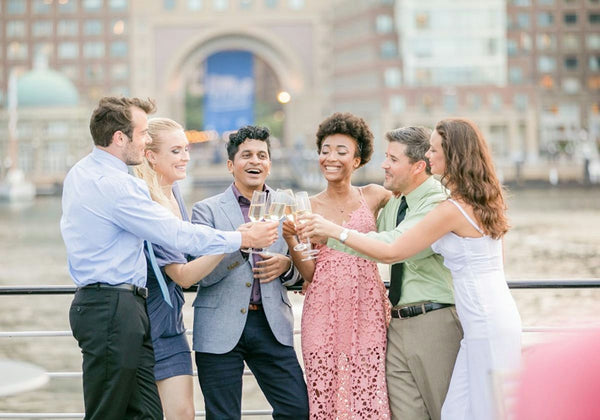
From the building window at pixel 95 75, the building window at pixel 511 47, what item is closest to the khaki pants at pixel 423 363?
the building window at pixel 511 47

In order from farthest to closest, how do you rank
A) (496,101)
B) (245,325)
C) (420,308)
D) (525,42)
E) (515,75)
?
1. (525,42)
2. (515,75)
3. (496,101)
4. (245,325)
5. (420,308)

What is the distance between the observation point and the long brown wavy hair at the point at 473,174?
324 cm

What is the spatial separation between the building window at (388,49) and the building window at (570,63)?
645 inches

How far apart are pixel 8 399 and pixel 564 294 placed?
1359 centimetres

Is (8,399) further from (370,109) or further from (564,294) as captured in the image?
(370,109)

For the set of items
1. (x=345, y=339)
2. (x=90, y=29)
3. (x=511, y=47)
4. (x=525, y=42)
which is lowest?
(x=345, y=339)

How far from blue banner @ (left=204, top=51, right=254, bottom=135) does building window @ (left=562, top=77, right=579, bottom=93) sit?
90.5ft

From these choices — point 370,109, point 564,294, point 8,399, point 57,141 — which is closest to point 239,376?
point 8,399

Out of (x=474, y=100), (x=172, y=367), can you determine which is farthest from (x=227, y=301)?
(x=474, y=100)

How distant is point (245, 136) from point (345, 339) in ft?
3.19

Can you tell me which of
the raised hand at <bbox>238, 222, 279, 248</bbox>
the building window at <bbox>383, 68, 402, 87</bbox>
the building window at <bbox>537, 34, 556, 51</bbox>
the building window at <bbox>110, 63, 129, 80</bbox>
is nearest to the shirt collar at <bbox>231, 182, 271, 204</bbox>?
the raised hand at <bbox>238, 222, 279, 248</bbox>

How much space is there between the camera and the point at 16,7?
7894 cm

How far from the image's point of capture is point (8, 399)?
37.5ft

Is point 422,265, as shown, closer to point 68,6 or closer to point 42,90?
point 42,90
